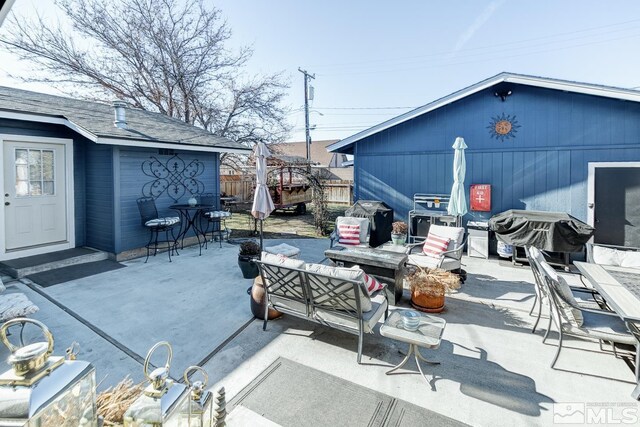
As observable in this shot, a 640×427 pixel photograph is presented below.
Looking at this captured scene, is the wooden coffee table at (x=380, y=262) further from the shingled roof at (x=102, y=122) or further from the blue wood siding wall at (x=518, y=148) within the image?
the shingled roof at (x=102, y=122)

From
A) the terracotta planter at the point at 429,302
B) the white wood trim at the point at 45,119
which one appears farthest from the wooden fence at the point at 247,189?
the terracotta planter at the point at 429,302

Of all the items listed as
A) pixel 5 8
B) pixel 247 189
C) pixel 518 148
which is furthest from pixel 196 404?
pixel 247 189

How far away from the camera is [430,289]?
14.1ft

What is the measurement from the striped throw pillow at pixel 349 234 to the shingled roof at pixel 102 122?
4195mm

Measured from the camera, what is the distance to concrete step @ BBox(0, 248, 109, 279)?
18.4 feet

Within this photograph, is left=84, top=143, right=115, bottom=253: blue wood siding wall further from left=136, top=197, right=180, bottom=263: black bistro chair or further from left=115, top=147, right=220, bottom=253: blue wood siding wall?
left=136, top=197, right=180, bottom=263: black bistro chair

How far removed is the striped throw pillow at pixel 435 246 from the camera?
18.7ft

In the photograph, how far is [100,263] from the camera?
652 centimetres

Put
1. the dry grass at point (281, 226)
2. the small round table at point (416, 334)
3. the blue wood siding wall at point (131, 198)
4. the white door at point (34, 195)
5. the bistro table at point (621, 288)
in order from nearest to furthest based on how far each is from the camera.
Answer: the bistro table at point (621, 288), the small round table at point (416, 334), the white door at point (34, 195), the blue wood siding wall at point (131, 198), the dry grass at point (281, 226)

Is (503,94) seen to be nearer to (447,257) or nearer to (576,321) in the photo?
(447,257)

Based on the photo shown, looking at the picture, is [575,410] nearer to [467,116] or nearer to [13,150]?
[467,116]

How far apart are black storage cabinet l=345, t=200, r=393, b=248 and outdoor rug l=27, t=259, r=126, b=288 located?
17.5 ft

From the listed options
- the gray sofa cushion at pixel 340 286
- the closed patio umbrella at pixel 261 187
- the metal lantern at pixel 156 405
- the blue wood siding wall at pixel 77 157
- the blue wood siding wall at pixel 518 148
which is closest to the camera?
the metal lantern at pixel 156 405

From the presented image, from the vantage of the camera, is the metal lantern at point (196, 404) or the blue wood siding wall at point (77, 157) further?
the blue wood siding wall at point (77, 157)
